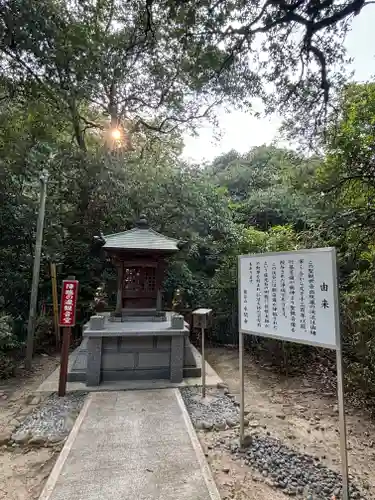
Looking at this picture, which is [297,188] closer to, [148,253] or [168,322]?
[148,253]

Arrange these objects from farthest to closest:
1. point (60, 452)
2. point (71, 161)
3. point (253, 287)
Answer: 1. point (71, 161)
2. point (253, 287)
3. point (60, 452)

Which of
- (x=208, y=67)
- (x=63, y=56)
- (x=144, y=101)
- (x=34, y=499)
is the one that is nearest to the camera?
(x=34, y=499)

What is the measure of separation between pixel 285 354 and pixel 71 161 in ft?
24.9

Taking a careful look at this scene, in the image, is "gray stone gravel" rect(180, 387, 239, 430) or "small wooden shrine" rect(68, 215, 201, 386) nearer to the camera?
"gray stone gravel" rect(180, 387, 239, 430)

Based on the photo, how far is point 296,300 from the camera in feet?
9.27

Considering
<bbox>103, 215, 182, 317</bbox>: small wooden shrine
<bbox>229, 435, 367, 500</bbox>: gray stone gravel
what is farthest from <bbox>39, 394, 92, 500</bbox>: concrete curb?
<bbox>103, 215, 182, 317</bbox>: small wooden shrine

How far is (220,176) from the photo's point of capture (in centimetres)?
1769

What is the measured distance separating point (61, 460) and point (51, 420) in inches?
43.7

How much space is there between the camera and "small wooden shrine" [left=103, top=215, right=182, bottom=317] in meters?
6.20

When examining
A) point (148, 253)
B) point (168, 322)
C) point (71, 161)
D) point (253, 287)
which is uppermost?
point (71, 161)

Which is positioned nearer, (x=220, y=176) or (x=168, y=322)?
(x=168, y=322)

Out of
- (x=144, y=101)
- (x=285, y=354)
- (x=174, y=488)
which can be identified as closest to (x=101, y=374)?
(x=174, y=488)

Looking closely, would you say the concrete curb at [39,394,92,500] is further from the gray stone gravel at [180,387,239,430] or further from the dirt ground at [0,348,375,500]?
the gray stone gravel at [180,387,239,430]

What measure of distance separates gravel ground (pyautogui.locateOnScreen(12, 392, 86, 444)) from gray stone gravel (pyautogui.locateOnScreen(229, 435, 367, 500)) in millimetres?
1999
